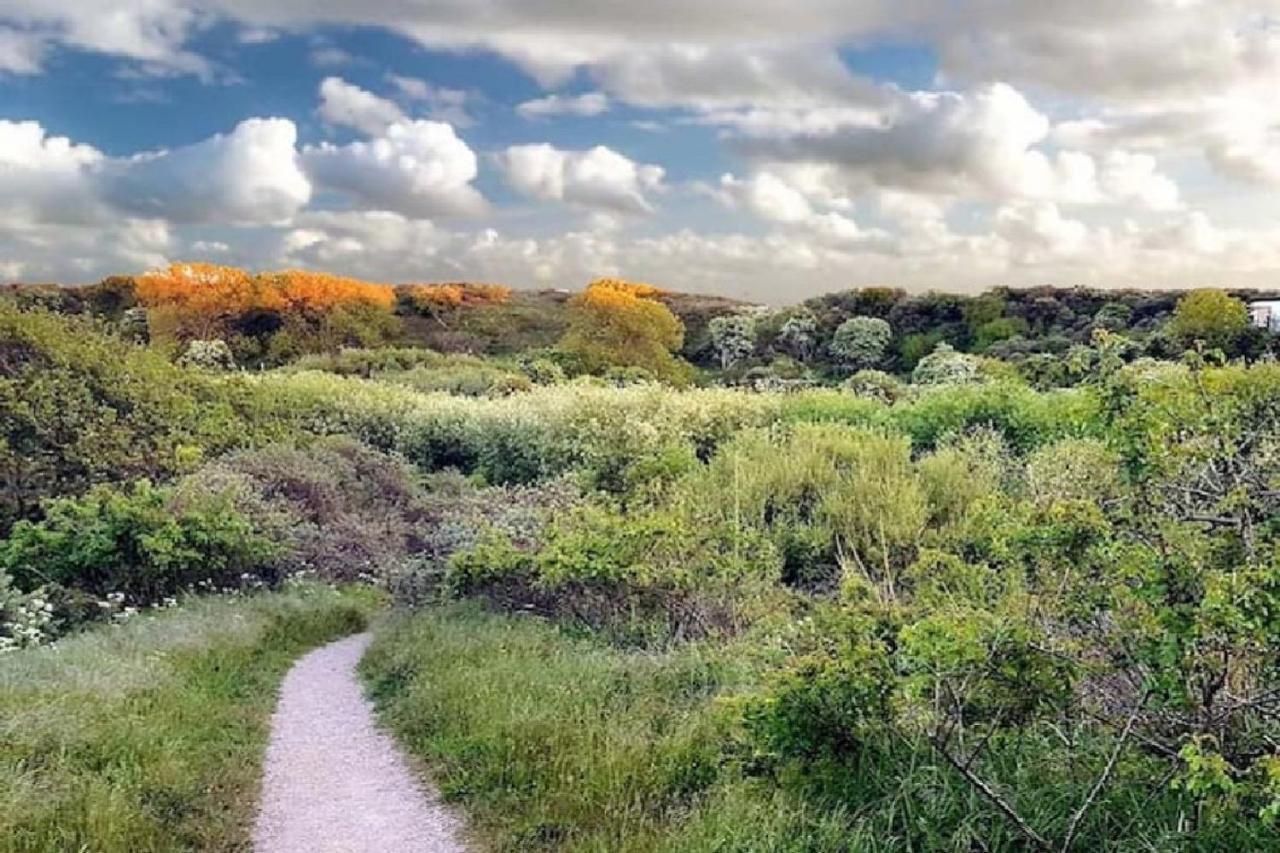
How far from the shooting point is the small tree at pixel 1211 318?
125 feet

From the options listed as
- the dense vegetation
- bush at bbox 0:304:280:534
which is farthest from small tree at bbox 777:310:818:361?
bush at bbox 0:304:280:534

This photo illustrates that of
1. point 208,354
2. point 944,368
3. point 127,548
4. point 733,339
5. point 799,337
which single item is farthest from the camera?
point 733,339

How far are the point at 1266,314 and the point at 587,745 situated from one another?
155 feet

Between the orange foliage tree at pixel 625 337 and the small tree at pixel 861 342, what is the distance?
7561 millimetres

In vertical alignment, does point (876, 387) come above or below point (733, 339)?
below

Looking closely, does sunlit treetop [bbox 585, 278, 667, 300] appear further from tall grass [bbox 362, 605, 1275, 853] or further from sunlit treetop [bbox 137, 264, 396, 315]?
tall grass [bbox 362, 605, 1275, 853]

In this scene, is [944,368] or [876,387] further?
[944,368]

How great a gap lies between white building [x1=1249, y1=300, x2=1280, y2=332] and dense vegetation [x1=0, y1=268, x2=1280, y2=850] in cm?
2092

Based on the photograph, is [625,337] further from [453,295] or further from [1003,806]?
[1003,806]

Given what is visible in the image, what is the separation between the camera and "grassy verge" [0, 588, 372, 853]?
568 centimetres

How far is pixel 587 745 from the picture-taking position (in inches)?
267

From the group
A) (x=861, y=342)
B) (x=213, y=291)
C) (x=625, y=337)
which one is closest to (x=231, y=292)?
(x=213, y=291)

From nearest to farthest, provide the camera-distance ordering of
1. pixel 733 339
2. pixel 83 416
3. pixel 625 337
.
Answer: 1. pixel 83 416
2. pixel 625 337
3. pixel 733 339

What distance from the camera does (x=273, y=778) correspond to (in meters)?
7.41
